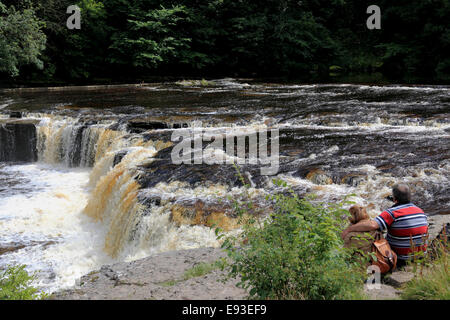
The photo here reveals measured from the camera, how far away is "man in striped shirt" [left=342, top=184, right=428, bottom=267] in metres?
4.01

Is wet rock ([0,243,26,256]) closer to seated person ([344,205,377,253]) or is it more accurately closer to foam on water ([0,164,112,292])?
foam on water ([0,164,112,292])

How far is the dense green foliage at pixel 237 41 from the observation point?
79.0 feet

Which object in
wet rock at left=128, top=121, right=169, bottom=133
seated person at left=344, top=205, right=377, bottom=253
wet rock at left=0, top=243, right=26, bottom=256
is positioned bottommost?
wet rock at left=0, top=243, right=26, bottom=256

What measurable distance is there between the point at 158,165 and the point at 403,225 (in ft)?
18.7

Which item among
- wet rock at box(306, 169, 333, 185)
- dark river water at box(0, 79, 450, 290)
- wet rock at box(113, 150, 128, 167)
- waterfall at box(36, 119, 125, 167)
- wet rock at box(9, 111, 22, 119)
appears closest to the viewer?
dark river water at box(0, 79, 450, 290)

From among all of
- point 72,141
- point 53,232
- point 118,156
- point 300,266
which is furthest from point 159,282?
point 72,141

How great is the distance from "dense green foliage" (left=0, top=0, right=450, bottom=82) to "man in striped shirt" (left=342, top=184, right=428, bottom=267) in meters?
20.6

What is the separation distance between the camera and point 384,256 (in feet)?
12.9

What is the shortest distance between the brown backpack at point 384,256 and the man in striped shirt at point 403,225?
0.49 feet

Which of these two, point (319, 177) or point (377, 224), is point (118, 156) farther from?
point (377, 224)

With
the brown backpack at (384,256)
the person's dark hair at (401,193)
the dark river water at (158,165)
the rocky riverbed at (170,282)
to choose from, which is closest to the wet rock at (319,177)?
the dark river water at (158,165)

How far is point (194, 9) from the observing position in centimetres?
2903

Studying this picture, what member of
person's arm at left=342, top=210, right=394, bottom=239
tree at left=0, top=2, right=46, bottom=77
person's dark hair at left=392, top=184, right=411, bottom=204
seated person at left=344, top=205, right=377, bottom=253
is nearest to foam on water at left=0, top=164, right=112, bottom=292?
seated person at left=344, top=205, right=377, bottom=253

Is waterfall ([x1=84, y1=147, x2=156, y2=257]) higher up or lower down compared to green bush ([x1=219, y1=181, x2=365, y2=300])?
lower down
